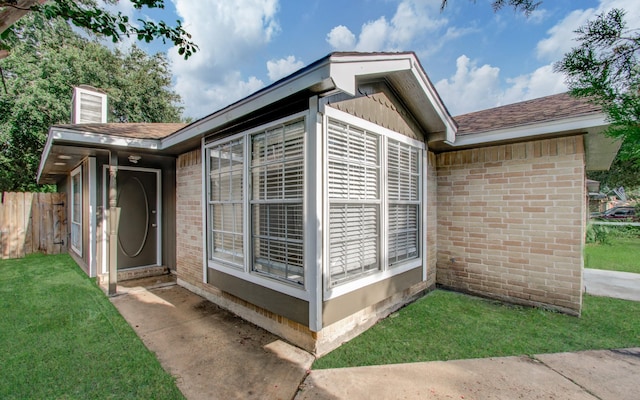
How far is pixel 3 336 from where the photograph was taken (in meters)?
3.49

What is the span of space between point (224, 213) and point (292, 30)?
8341 millimetres

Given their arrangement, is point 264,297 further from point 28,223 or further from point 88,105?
point 28,223

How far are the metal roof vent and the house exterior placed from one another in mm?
2737

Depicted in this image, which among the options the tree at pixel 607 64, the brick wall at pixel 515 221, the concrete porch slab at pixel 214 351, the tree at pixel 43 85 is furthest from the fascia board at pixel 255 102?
the tree at pixel 43 85

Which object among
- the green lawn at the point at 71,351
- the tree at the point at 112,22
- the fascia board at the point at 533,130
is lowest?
the green lawn at the point at 71,351

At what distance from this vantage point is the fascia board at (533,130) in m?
3.72

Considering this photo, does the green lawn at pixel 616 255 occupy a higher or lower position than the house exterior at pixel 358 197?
lower

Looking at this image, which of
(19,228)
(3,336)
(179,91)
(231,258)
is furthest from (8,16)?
(179,91)

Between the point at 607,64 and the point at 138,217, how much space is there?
7.79 meters

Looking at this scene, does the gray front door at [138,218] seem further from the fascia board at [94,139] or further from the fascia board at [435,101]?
the fascia board at [435,101]

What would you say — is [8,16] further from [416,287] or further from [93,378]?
[416,287]

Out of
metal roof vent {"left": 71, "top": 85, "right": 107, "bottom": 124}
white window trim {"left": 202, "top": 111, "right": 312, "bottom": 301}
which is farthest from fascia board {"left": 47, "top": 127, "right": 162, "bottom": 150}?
metal roof vent {"left": 71, "top": 85, "right": 107, "bottom": 124}

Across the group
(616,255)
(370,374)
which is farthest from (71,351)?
(616,255)

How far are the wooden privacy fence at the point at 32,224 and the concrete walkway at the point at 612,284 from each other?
14.1 meters
